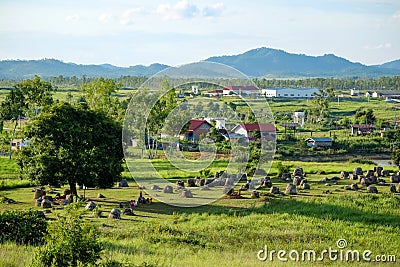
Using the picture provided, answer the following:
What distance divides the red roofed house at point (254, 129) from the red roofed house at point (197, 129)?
369 centimetres

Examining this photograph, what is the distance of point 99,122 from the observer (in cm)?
2798

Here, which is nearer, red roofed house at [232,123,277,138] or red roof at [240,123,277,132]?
red roofed house at [232,123,277,138]

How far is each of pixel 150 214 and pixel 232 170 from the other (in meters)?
15.0

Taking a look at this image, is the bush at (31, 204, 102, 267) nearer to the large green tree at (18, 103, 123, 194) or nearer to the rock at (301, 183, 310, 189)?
the large green tree at (18, 103, 123, 194)

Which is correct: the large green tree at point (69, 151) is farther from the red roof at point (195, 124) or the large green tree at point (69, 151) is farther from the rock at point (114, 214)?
the red roof at point (195, 124)

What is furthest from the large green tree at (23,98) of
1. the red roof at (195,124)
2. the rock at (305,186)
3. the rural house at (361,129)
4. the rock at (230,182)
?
the rural house at (361,129)

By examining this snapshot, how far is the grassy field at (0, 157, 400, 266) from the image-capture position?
47.5ft

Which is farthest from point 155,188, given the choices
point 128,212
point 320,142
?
point 320,142

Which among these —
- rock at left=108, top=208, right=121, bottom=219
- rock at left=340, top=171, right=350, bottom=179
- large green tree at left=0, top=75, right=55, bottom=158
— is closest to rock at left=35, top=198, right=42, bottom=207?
rock at left=108, top=208, right=121, bottom=219

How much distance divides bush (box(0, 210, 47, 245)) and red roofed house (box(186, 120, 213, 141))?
134 feet

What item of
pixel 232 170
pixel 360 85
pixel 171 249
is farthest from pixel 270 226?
pixel 360 85

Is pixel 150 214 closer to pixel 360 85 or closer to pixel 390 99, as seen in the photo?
pixel 390 99

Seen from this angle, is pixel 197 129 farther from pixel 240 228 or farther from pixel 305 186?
pixel 240 228

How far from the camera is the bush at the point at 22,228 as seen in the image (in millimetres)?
16016
